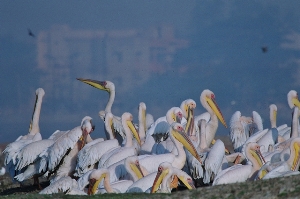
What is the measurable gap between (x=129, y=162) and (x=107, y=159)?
4.54 ft

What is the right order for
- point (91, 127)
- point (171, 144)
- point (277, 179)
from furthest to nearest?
point (91, 127) < point (171, 144) < point (277, 179)

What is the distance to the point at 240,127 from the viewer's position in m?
15.6

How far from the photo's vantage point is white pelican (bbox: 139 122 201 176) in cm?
1238

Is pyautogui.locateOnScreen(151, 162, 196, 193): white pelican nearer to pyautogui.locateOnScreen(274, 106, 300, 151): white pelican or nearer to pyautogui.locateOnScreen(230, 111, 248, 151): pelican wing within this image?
pyautogui.locateOnScreen(274, 106, 300, 151): white pelican

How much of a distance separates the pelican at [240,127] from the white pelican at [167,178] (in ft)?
12.4

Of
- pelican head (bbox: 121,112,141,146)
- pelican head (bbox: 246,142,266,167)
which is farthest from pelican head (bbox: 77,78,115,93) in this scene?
pelican head (bbox: 246,142,266,167)

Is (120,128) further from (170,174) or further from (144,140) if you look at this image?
(170,174)

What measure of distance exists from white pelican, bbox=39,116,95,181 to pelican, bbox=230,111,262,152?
2.69m

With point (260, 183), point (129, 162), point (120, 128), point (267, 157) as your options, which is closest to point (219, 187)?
point (260, 183)

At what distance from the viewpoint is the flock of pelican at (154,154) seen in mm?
11500

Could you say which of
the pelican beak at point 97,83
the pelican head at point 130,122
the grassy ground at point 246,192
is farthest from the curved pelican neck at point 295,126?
the grassy ground at point 246,192

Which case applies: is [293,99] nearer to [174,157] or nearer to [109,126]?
[109,126]

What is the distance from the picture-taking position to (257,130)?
16281 mm

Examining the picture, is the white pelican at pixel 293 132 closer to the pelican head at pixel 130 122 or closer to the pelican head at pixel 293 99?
the pelican head at pixel 293 99
